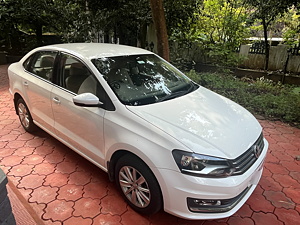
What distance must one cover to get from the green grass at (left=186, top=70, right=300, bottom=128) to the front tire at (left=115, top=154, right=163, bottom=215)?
3.63 metres

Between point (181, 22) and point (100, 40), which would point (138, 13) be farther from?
point (100, 40)

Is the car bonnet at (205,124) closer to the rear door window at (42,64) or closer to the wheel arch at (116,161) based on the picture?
the wheel arch at (116,161)

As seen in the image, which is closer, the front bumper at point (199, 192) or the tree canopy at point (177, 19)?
the front bumper at point (199, 192)

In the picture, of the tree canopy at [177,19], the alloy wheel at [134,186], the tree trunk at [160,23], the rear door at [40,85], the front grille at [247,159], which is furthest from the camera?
the tree canopy at [177,19]

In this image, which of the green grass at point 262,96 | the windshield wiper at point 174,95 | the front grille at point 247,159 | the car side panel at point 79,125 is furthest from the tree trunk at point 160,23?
the front grille at point 247,159

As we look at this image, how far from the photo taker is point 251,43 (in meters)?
7.58

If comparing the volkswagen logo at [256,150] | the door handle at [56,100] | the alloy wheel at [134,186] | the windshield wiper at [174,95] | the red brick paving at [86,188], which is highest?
the windshield wiper at [174,95]

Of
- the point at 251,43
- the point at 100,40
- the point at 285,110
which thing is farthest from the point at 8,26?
the point at 285,110

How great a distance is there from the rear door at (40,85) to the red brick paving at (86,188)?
0.47m

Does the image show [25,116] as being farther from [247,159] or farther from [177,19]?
[177,19]

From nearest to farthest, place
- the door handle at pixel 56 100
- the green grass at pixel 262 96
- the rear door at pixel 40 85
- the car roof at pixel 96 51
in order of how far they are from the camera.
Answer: the car roof at pixel 96 51, the door handle at pixel 56 100, the rear door at pixel 40 85, the green grass at pixel 262 96

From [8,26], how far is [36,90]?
26.4ft

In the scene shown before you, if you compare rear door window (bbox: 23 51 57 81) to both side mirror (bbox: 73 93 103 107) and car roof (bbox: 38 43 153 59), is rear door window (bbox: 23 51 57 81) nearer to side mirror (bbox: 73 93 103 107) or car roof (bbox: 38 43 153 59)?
car roof (bbox: 38 43 153 59)

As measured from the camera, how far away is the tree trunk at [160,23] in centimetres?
450
